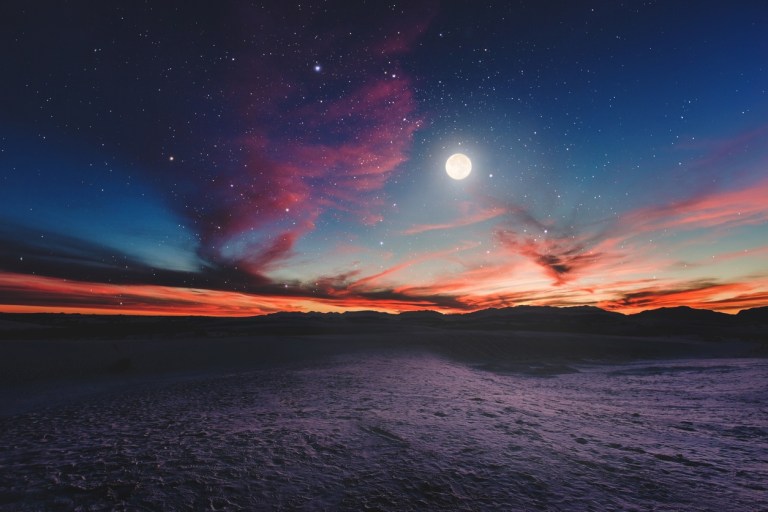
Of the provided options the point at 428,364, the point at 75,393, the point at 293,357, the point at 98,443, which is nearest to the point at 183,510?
the point at 98,443

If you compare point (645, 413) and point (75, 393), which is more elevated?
point (645, 413)

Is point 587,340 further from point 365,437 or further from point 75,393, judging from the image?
point 75,393

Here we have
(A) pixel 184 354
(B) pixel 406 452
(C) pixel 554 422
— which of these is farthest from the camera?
(A) pixel 184 354

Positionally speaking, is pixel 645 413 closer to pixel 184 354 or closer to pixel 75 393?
pixel 75 393

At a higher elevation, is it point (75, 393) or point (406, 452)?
point (406, 452)

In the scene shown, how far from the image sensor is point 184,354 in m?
13.9

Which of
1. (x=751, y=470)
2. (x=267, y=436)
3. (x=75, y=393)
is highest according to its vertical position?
(x=751, y=470)

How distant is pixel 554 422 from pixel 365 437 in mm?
2935

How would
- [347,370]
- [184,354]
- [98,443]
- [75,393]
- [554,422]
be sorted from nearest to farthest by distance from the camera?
[98,443] < [554,422] < [75,393] < [347,370] < [184,354]

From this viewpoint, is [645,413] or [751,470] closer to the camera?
[751,470]

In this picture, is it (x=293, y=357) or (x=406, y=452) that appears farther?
(x=293, y=357)

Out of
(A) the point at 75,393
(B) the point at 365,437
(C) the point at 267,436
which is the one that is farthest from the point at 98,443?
(A) the point at 75,393

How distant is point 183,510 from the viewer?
107 inches

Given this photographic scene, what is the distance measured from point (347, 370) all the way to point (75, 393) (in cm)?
647
